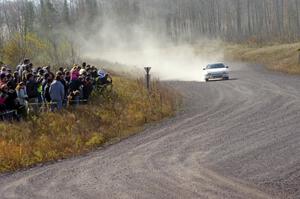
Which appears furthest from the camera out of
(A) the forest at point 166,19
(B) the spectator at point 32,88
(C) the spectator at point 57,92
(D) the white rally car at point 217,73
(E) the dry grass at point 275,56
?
(A) the forest at point 166,19

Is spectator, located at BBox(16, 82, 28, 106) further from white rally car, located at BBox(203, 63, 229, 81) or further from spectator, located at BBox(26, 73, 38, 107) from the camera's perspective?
white rally car, located at BBox(203, 63, 229, 81)

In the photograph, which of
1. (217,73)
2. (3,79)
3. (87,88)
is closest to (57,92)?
(3,79)

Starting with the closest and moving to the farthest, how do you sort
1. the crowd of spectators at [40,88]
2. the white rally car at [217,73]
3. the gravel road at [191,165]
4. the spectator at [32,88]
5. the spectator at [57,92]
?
the gravel road at [191,165] < the crowd of spectators at [40,88] < the spectator at [57,92] < the spectator at [32,88] < the white rally car at [217,73]

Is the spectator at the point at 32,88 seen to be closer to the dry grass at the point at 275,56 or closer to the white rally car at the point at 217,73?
the white rally car at the point at 217,73

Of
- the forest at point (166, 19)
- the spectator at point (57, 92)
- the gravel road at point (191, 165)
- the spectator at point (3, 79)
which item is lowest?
the gravel road at point (191, 165)

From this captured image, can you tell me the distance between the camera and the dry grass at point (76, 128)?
56.3 ft

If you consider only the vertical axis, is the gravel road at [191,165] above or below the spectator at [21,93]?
below

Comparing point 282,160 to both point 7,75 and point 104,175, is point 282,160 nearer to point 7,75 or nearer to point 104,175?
point 104,175

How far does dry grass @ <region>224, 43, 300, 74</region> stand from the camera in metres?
49.8

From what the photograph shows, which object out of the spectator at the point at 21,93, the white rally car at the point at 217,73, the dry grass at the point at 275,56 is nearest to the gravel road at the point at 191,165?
the spectator at the point at 21,93

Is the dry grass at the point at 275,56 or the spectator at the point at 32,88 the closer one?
the spectator at the point at 32,88

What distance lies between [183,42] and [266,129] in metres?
111

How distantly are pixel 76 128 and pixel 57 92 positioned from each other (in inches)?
62.0

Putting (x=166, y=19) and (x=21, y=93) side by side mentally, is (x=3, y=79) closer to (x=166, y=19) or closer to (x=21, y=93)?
(x=21, y=93)
